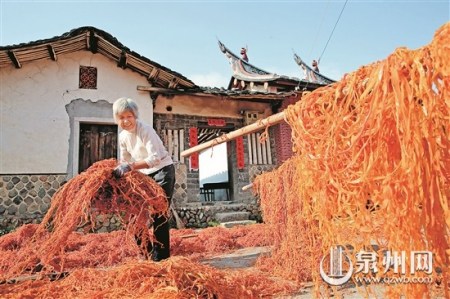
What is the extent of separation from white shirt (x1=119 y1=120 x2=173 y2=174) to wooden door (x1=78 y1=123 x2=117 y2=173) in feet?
19.7

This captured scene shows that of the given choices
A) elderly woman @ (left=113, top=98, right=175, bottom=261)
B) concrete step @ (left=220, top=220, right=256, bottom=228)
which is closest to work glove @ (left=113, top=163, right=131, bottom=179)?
elderly woman @ (left=113, top=98, right=175, bottom=261)

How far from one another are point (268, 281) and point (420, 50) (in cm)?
244

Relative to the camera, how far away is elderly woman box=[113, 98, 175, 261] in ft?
10.1

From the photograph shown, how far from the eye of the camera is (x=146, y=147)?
10.4 ft

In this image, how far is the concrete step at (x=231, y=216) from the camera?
879 centimetres

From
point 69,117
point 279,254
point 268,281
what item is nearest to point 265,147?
point 69,117

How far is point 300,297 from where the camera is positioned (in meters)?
2.58

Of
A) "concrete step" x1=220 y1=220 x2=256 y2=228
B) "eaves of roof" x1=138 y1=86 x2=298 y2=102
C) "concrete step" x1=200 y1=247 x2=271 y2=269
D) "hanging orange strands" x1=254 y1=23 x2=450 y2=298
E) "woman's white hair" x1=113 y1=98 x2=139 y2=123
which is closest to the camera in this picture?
"hanging orange strands" x1=254 y1=23 x2=450 y2=298

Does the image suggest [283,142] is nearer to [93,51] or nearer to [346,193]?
[93,51]

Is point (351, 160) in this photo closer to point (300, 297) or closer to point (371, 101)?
point (371, 101)

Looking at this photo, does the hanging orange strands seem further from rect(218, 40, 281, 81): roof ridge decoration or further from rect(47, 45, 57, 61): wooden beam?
rect(218, 40, 281, 81): roof ridge decoration

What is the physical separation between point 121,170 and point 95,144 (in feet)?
21.9

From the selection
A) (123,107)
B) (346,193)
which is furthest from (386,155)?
(123,107)
